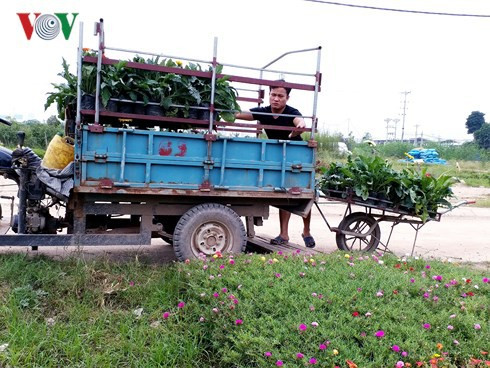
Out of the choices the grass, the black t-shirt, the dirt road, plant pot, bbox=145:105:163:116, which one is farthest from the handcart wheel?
plant pot, bbox=145:105:163:116

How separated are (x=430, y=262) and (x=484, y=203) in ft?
39.6

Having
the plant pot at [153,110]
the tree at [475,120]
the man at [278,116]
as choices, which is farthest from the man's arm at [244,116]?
the tree at [475,120]

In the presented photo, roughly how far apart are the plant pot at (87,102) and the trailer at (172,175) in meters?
0.04

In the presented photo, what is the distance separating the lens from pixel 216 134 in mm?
5703

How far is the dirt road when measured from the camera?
6391 mm

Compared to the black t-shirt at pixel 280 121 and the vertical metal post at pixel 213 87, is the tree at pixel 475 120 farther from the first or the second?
the vertical metal post at pixel 213 87

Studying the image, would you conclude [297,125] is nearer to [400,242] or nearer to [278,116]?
[278,116]

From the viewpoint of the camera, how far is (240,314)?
3885 mm

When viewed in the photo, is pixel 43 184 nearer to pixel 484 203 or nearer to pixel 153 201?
pixel 153 201

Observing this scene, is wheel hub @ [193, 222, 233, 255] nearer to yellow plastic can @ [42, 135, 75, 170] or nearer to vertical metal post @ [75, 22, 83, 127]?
yellow plastic can @ [42, 135, 75, 170]

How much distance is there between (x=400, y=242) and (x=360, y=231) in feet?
8.13

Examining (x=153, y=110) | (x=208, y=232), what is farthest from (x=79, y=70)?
(x=208, y=232)

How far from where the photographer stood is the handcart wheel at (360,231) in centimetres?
696

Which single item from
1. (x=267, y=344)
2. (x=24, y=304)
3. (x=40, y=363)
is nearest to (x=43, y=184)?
(x=24, y=304)
